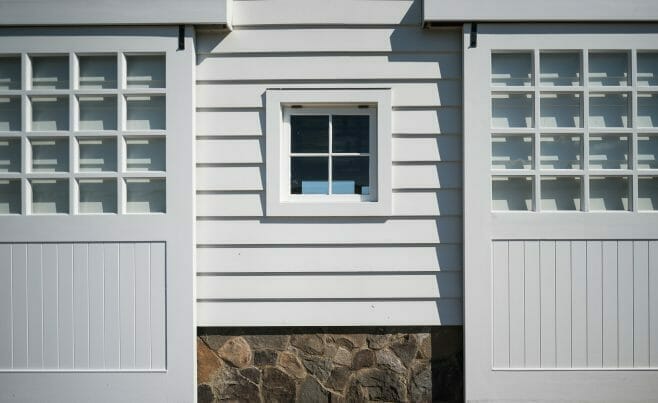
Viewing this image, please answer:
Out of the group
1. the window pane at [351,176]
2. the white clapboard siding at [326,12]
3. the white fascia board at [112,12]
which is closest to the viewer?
the white fascia board at [112,12]

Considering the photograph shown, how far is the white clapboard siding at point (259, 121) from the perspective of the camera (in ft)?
13.4

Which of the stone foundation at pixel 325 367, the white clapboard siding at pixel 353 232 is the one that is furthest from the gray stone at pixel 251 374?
the white clapboard siding at pixel 353 232

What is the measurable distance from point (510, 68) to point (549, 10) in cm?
45

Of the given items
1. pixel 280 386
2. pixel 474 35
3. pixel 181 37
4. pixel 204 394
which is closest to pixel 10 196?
pixel 181 37

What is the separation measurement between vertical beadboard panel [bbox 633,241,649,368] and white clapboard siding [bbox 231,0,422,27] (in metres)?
2.24

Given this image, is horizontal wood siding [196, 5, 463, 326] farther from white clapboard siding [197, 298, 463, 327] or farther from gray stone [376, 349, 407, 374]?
gray stone [376, 349, 407, 374]

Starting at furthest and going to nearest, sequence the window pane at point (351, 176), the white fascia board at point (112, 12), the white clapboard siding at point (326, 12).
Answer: the window pane at point (351, 176), the white clapboard siding at point (326, 12), the white fascia board at point (112, 12)

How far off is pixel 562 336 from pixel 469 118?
64.8 inches

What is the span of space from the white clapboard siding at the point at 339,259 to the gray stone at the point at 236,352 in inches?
19.7

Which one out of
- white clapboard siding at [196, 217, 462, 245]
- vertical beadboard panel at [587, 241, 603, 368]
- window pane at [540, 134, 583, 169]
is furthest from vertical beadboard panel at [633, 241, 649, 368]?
white clapboard siding at [196, 217, 462, 245]

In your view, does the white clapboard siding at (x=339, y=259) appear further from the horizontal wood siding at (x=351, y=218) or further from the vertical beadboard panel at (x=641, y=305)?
the vertical beadboard panel at (x=641, y=305)

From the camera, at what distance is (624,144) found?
163 inches

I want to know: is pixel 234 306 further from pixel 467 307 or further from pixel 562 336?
pixel 562 336

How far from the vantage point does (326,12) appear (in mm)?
4082
